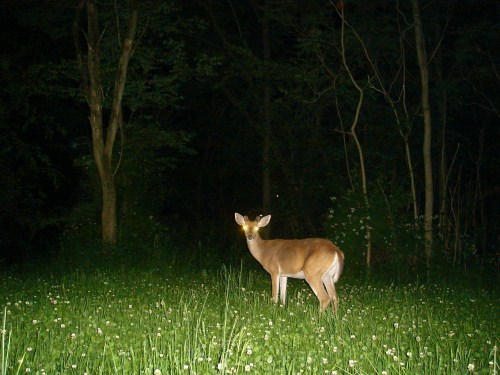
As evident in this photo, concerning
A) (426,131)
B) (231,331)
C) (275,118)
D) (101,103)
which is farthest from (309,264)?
(275,118)

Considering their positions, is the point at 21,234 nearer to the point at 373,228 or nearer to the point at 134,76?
the point at 134,76

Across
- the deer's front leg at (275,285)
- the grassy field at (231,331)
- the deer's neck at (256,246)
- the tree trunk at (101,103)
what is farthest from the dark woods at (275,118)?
the deer's front leg at (275,285)

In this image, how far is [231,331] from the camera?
18.8 feet

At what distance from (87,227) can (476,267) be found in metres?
9.56

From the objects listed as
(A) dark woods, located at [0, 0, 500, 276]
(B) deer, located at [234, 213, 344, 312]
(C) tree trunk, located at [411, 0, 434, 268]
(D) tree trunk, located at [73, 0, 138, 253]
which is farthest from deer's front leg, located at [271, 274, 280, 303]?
(D) tree trunk, located at [73, 0, 138, 253]

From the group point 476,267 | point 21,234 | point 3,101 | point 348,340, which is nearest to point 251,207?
point 21,234

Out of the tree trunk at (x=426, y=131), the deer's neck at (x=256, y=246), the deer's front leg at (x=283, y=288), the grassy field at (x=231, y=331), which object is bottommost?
the deer's front leg at (x=283, y=288)

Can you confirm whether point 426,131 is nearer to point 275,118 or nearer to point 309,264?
point 309,264

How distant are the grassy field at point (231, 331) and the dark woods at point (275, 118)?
3.84m

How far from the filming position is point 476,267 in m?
13.6

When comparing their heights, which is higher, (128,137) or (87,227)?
(128,137)

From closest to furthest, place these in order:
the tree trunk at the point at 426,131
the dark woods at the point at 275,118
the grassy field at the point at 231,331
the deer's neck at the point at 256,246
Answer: the grassy field at the point at 231,331 → the deer's neck at the point at 256,246 → the tree trunk at the point at 426,131 → the dark woods at the point at 275,118

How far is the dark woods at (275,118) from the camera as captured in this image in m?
14.7

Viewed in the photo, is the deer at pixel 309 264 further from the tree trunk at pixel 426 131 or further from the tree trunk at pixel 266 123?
the tree trunk at pixel 266 123
